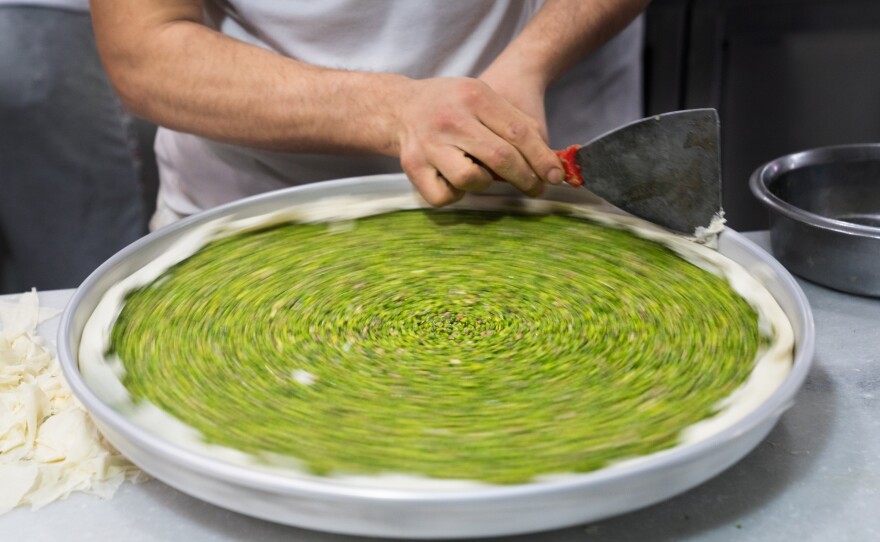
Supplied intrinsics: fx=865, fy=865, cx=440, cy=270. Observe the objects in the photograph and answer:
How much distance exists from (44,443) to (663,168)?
1.82 feet

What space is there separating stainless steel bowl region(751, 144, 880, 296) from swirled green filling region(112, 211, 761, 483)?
0.14m

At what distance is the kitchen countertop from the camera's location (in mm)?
548

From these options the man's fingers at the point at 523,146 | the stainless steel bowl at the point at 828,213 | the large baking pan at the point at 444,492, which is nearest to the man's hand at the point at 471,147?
the man's fingers at the point at 523,146

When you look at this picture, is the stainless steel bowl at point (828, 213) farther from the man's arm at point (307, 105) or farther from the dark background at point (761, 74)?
the dark background at point (761, 74)

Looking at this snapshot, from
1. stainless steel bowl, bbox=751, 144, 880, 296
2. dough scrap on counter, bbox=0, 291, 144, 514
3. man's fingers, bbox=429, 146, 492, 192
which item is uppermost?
man's fingers, bbox=429, 146, 492, 192

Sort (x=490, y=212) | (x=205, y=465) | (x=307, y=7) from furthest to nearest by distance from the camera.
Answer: (x=307, y=7), (x=490, y=212), (x=205, y=465)

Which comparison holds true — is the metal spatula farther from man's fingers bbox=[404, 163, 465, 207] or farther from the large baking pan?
the large baking pan

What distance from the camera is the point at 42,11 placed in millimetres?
1719

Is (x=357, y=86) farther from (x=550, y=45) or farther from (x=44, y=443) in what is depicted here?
(x=44, y=443)

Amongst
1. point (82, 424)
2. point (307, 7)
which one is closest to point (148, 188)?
point (307, 7)

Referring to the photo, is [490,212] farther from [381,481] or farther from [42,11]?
[42,11]

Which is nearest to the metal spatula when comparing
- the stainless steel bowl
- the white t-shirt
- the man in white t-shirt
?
the stainless steel bowl

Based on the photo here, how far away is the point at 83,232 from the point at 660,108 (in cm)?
139

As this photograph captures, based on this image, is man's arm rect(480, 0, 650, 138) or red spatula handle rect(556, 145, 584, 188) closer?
red spatula handle rect(556, 145, 584, 188)
